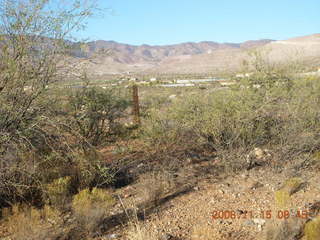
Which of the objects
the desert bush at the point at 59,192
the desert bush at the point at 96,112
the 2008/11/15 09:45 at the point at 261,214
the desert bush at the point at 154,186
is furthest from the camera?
the desert bush at the point at 96,112

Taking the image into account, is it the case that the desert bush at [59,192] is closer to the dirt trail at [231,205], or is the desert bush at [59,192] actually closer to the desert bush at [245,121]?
the dirt trail at [231,205]

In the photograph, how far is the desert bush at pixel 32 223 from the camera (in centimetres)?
399

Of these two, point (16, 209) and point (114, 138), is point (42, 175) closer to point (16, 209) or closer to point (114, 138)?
point (16, 209)

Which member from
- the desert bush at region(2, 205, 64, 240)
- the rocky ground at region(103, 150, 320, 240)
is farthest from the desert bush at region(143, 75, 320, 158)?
the desert bush at region(2, 205, 64, 240)

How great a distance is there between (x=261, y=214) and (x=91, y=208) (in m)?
2.64

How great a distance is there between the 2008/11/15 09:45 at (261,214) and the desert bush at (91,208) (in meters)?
1.72

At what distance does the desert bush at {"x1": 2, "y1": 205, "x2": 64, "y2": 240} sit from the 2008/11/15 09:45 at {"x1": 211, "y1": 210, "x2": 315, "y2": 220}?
7.83ft

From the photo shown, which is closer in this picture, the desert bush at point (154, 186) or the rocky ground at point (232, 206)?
the rocky ground at point (232, 206)

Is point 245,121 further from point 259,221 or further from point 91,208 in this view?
point 91,208

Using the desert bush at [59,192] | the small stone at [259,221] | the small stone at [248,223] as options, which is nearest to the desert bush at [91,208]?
the desert bush at [59,192]

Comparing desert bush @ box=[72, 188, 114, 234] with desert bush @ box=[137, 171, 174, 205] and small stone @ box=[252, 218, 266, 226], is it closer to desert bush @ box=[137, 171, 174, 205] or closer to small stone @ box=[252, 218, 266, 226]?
desert bush @ box=[137, 171, 174, 205]

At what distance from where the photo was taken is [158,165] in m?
6.64

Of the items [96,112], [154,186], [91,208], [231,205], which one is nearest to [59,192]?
[91,208]

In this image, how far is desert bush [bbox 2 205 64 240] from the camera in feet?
13.1
